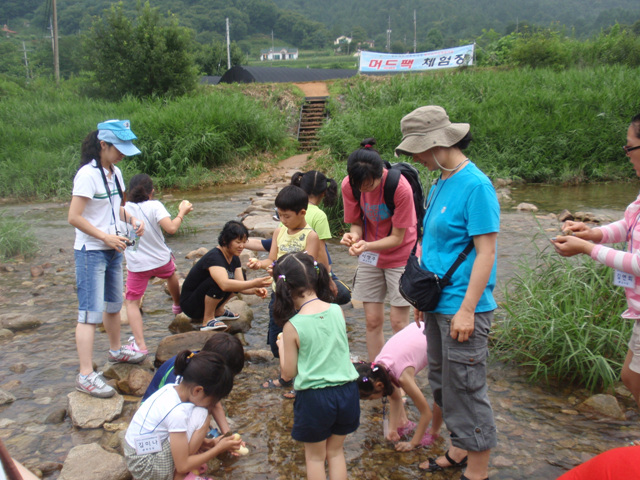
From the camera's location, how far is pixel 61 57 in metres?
45.9

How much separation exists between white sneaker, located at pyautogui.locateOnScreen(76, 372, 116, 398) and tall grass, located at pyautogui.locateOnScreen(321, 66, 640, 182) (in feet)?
28.6

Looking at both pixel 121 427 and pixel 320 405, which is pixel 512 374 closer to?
pixel 320 405

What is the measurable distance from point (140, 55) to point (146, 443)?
56.7 ft

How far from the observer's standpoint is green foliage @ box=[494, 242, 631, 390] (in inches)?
129

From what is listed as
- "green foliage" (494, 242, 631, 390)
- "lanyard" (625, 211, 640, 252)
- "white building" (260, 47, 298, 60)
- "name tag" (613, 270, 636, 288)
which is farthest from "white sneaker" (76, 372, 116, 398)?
"white building" (260, 47, 298, 60)

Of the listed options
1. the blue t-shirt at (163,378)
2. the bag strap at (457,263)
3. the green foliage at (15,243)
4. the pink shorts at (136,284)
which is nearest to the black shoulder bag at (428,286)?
the bag strap at (457,263)

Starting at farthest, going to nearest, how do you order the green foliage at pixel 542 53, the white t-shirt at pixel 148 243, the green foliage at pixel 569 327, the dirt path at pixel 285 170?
the green foliage at pixel 542 53 → the dirt path at pixel 285 170 → the white t-shirt at pixel 148 243 → the green foliage at pixel 569 327

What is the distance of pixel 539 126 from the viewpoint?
494 inches

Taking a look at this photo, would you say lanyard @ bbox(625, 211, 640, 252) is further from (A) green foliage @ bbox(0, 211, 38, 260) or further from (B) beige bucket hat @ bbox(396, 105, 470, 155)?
(A) green foliage @ bbox(0, 211, 38, 260)

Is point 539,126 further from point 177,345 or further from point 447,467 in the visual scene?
point 447,467

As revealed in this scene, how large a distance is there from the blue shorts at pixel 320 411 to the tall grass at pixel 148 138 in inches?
399

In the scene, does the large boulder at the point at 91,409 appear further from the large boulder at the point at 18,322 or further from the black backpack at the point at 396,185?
the black backpack at the point at 396,185

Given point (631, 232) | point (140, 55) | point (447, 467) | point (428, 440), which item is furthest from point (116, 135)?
point (140, 55)

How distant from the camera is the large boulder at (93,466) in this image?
2.47 meters
